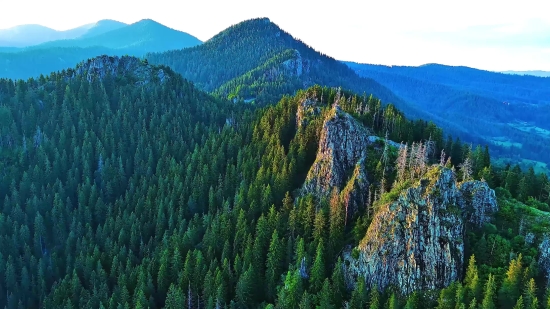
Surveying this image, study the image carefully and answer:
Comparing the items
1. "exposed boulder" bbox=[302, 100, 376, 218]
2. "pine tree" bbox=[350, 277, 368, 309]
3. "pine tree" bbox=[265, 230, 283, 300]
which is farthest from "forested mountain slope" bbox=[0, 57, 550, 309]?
"pine tree" bbox=[265, 230, 283, 300]

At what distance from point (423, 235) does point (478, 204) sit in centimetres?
1515

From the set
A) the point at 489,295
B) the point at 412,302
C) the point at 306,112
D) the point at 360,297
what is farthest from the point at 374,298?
the point at 306,112

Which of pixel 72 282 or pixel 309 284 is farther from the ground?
pixel 309 284

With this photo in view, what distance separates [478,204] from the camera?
284 ft

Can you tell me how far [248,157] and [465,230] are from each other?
8057cm

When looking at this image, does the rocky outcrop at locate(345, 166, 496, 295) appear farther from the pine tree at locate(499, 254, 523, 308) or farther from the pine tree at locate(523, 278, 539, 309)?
the pine tree at locate(523, 278, 539, 309)

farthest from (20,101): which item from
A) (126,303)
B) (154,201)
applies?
(126,303)

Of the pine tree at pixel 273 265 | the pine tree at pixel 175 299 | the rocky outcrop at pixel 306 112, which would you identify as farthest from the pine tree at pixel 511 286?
the rocky outcrop at pixel 306 112

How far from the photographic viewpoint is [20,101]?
A: 636 feet

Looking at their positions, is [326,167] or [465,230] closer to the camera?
[465,230]

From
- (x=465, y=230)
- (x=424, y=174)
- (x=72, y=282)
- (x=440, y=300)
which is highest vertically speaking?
(x=424, y=174)

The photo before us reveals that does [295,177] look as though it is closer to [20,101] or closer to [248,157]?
[248,157]

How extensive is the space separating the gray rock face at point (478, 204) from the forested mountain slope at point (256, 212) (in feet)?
0.88

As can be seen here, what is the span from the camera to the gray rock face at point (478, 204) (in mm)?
86250
